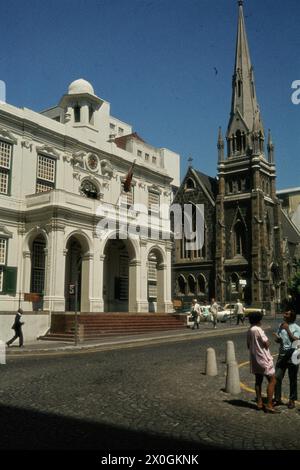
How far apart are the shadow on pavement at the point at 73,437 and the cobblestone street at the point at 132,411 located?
0.5 inches

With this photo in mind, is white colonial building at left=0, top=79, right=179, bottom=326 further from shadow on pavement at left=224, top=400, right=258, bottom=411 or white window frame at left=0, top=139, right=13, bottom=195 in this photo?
shadow on pavement at left=224, top=400, right=258, bottom=411

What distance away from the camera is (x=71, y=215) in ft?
87.0

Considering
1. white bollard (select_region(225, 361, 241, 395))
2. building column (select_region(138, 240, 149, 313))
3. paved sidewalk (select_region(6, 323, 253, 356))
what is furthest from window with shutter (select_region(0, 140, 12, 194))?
white bollard (select_region(225, 361, 241, 395))

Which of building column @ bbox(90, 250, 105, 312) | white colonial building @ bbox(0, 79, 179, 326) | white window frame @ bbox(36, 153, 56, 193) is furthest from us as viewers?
white window frame @ bbox(36, 153, 56, 193)

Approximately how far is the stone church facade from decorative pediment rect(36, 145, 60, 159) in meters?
35.8

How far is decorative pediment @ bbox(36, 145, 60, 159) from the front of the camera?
28.3 metres

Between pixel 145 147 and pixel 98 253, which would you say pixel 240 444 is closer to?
pixel 98 253

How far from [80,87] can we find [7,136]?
8896 millimetres

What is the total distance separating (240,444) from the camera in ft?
20.8

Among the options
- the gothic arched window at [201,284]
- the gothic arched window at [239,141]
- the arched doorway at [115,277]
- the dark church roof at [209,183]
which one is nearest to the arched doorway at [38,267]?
the arched doorway at [115,277]

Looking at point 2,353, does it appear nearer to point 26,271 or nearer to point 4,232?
point 26,271

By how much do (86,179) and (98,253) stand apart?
18.9ft

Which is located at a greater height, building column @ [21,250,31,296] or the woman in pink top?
building column @ [21,250,31,296]

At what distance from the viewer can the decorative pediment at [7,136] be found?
26345 mm
